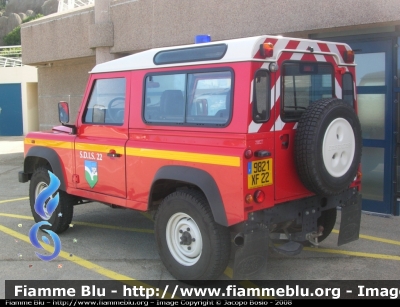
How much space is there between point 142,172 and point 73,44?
751cm

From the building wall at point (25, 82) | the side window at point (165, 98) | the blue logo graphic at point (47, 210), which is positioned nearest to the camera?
the side window at point (165, 98)

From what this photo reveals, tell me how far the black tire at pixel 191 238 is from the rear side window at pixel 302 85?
1115 millimetres

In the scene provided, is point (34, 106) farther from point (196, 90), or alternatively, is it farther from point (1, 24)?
point (1, 24)

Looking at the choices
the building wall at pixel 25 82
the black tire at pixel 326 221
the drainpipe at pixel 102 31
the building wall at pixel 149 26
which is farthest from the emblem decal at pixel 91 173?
the building wall at pixel 25 82

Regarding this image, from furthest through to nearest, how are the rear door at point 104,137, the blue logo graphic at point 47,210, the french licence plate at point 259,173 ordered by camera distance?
1. the blue logo graphic at point 47,210
2. the rear door at point 104,137
3. the french licence plate at point 259,173

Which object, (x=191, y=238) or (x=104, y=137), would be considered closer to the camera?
(x=191, y=238)

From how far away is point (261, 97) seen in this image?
4.16 meters

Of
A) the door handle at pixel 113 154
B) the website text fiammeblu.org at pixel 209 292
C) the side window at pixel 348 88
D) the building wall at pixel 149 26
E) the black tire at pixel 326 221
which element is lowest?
the website text fiammeblu.org at pixel 209 292

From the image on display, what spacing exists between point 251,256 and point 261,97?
1333 mm

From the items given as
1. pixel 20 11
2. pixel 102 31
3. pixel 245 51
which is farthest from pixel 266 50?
pixel 20 11

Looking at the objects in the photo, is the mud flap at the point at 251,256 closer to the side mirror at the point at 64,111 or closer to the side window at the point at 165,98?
the side window at the point at 165,98

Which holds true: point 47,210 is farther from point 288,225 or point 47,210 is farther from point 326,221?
point 326,221

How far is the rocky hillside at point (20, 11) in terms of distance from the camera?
54.0 m

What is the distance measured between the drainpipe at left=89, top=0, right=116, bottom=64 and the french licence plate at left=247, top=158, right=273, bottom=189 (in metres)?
6.94
